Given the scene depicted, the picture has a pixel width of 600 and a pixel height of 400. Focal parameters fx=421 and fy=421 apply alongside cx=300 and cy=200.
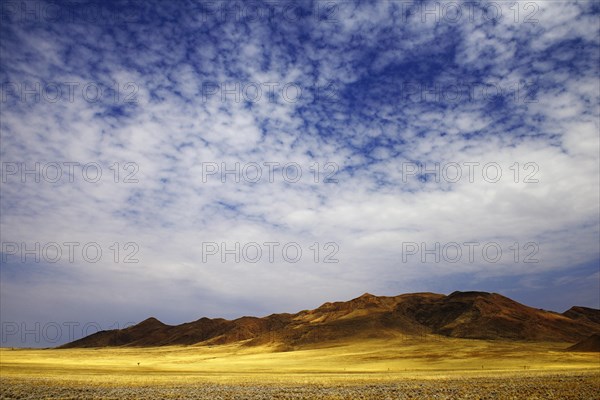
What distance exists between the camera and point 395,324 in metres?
113

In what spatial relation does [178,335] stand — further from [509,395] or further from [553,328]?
[509,395]

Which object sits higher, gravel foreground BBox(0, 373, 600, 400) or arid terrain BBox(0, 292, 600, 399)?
gravel foreground BBox(0, 373, 600, 400)

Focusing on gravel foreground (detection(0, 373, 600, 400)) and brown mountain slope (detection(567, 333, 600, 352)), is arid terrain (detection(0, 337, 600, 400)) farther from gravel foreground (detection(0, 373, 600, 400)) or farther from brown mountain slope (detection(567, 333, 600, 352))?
brown mountain slope (detection(567, 333, 600, 352))

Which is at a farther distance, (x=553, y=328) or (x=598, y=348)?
(x=553, y=328)

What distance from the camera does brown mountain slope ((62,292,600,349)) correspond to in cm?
10619

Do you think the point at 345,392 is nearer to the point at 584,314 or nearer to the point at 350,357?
the point at 350,357

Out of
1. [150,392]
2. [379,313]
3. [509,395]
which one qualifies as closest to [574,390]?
[509,395]

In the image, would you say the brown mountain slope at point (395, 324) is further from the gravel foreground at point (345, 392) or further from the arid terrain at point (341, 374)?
the gravel foreground at point (345, 392)

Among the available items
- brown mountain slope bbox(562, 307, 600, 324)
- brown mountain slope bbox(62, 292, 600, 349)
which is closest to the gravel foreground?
brown mountain slope bbox(62, 292, 600, 349)

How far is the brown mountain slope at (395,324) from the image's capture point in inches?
4181

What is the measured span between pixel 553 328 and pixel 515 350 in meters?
44.0

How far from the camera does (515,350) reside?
7744 cm

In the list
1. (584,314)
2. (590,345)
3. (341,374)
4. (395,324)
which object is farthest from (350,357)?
(584,314)

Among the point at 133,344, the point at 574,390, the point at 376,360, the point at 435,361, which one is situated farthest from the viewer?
the point at 133,344
